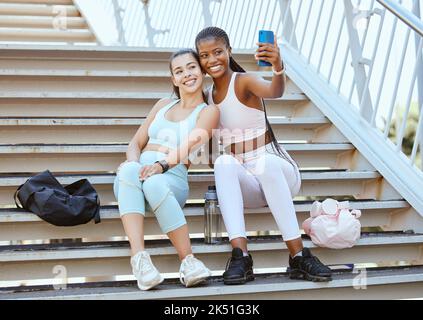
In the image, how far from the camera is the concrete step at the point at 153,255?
2904mm

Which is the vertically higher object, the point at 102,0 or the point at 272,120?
the point at 102,0

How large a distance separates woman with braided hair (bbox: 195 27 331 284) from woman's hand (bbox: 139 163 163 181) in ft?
0.82

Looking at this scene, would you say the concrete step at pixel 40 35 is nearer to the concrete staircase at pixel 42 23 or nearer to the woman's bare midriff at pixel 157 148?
the concrete staircase at pixel 42 23

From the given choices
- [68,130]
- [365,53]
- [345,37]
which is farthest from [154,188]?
[345,37]

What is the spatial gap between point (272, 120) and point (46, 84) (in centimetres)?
141

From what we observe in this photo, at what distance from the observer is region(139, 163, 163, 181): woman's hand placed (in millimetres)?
2877

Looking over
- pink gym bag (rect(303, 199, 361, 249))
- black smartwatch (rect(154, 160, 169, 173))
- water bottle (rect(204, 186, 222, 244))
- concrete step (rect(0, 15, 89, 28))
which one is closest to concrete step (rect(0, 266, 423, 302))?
pink gym bag (rect(303, 199, 361, 249))

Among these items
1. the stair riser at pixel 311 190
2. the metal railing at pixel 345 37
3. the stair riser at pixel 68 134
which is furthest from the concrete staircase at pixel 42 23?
the stair riser at pixel 311 190

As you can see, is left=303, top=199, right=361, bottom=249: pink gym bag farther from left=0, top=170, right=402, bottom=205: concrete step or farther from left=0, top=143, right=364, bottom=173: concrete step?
left=0, top=143, right=364, bottom=173: concrete step

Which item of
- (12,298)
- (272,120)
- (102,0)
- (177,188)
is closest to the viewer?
(12,298)
